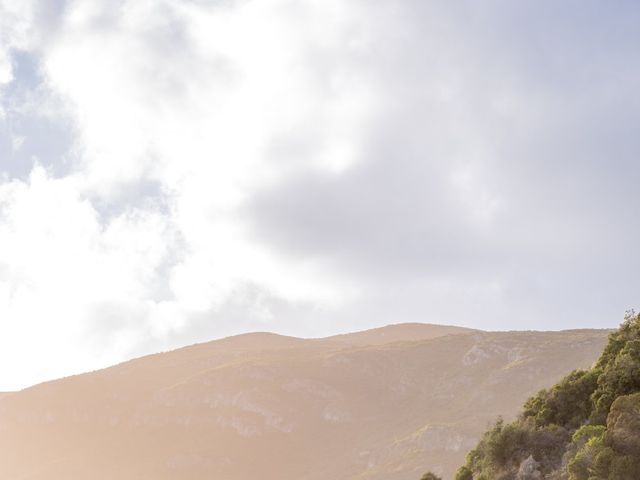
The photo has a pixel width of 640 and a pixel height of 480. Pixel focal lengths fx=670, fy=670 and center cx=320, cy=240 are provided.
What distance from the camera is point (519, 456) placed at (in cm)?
3291

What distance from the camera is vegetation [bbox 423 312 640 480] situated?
26.2 m

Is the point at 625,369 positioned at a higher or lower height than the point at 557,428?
higher

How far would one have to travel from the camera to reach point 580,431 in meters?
30.8

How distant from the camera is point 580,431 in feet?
101

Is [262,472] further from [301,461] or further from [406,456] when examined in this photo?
[406,456]

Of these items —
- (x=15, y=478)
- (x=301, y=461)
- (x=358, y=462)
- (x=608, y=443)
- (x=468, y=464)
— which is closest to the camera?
(x=608, y=443)

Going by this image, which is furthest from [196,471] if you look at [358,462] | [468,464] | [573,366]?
[468,464]

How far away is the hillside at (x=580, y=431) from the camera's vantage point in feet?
85.8

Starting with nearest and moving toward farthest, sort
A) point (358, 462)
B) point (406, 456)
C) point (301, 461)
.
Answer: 1. point (406, 456)
2. point (358, 462)
3. point (301, 461)

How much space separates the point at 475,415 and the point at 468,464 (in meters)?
A: 149

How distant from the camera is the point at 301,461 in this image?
186 meters

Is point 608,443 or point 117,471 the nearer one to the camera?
point 608,443

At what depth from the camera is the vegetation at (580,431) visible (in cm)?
2616

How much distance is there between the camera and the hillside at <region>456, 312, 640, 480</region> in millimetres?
26156
